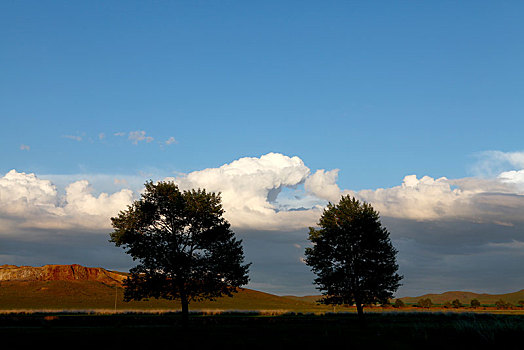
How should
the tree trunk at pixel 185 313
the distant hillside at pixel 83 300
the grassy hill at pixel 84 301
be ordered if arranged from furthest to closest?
the distant hillside at pixel 83 300, the grassy hill at pixel 84 301, the tree trunk at pixel 185 313

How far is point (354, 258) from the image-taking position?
Answer: 170 feet

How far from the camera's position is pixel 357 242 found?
52.2m

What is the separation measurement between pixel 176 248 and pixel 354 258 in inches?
771

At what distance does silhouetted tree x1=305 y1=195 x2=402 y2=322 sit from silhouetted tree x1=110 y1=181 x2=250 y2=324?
9.11 meters

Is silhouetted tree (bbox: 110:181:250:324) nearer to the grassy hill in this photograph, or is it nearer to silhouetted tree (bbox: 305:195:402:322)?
silhouetted tree (bbox: 305:195:402:322)

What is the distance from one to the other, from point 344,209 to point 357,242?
4209 millimetres

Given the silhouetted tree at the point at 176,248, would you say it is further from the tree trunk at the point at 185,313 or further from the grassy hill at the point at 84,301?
the grassy hill at the point at 84,301

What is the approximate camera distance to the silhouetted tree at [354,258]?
5088cm

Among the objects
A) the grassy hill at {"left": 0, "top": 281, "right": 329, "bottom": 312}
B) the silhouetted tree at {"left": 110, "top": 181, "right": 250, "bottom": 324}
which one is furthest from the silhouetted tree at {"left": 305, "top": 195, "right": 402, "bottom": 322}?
the grassy hill at {"left": 0, "top": 281, "right": 329, "bottom": 312}

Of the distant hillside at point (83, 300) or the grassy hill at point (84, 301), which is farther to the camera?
the distant hillside at point (83, 300)

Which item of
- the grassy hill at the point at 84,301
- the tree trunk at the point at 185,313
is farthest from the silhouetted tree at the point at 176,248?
the grassy hill at the point at 84,301

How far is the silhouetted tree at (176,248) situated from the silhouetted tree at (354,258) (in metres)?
9.11

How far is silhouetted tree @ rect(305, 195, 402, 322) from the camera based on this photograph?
50875mm

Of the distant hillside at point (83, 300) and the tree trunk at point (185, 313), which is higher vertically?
the distant hillside at point (83, 300)
